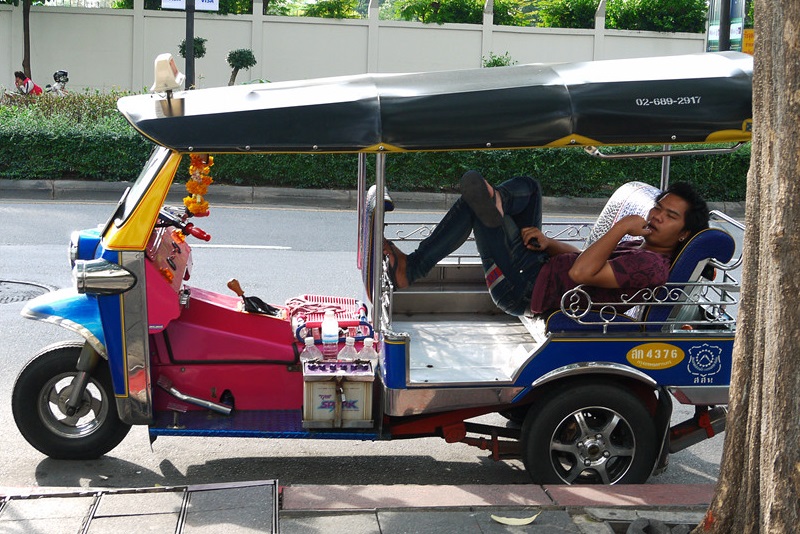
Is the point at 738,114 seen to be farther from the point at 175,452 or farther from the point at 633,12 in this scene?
the point at 633,12

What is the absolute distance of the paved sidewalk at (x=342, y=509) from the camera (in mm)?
4414

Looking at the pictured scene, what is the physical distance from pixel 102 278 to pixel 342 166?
416 inches

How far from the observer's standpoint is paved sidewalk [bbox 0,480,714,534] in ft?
14.5

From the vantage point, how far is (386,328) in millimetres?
5301

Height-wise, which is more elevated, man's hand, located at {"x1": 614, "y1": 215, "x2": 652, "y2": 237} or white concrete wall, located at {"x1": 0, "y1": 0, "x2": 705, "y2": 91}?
white concrete wall, located at {"x1": 0, "y1": 0, "x2": 705, "y2": 91}

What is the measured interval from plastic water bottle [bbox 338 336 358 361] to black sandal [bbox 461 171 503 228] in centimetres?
97

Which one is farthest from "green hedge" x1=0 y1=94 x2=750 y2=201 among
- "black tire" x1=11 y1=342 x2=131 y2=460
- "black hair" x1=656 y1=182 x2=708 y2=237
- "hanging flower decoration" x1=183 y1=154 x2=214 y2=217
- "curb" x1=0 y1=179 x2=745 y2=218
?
"black tire" x1=11 y1=342 x2=131 y2=460

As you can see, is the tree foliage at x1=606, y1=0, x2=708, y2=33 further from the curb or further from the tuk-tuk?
the tuk-tuk

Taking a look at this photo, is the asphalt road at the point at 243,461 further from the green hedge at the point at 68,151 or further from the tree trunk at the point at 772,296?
the green hedge at the point at 68,151

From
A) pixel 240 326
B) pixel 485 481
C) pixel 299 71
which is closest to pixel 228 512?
pixel 240 326

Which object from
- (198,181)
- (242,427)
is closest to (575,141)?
(198,181)

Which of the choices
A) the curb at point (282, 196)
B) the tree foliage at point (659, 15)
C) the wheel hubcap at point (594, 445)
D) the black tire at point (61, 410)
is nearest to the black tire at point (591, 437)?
the wheel hubcap at point (594, 445)

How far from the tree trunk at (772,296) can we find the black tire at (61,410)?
3.12 meters

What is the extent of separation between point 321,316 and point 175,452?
119 cm
